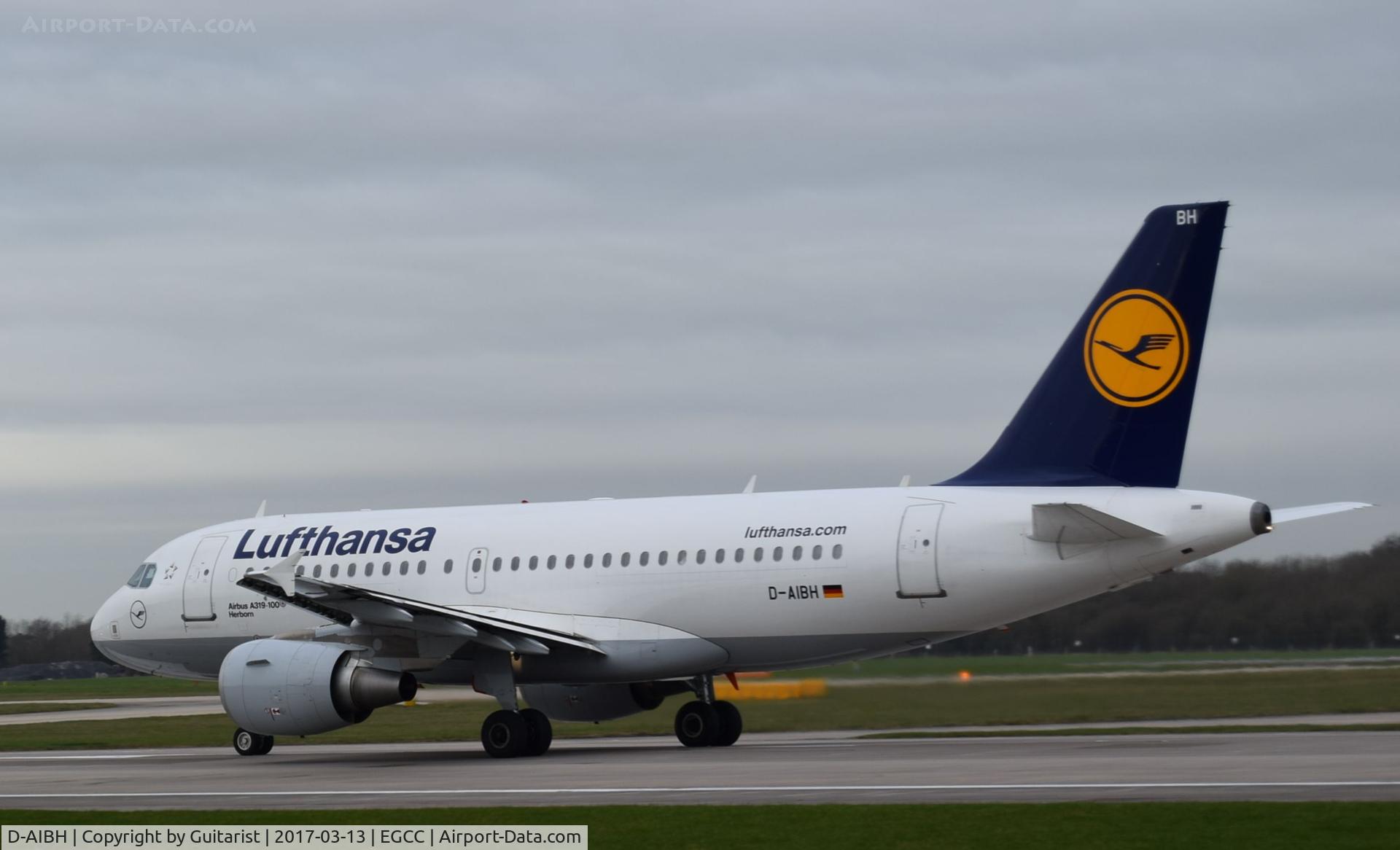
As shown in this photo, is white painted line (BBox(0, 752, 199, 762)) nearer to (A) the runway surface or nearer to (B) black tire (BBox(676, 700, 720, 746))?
(A) the runway surface

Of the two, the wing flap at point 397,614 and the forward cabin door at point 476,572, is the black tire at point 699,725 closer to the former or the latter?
the wing flap at point 397,614

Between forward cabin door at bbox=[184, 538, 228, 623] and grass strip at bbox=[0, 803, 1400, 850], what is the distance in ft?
46.5

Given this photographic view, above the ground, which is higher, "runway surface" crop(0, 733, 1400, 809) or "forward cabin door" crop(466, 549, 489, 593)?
"forward cabin door" crop(466, 549, 489, 593)

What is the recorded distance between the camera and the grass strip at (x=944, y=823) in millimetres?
13141

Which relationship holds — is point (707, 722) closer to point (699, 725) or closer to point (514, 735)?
point (699, 725)

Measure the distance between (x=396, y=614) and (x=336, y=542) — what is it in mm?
5889

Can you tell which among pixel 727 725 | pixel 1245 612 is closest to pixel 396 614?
pixel 727 725

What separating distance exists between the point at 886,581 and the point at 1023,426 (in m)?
2.90

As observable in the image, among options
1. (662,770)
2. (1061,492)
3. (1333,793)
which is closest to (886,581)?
(1061,492)

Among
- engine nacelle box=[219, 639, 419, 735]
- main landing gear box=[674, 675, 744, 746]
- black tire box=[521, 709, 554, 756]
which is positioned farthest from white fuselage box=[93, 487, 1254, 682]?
engine nacelle box=[219, 639, 419, 735]

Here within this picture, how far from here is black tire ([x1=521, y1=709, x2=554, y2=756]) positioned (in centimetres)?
2605

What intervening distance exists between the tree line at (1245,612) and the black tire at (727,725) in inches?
224

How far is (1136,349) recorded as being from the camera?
23625 mm

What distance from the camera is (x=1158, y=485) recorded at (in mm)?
23188
